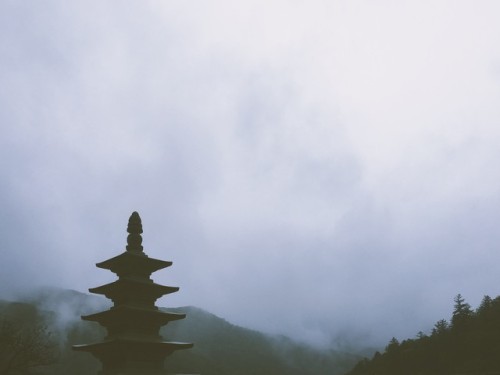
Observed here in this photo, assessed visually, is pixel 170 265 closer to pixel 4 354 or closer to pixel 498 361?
pixel 4 354

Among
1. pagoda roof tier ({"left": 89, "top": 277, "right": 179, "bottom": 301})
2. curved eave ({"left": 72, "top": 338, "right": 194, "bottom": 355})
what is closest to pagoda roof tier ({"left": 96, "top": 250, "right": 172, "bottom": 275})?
pagoda roof tier ({"left": 89, "top": 277, "right": 179, "bottom": 301})

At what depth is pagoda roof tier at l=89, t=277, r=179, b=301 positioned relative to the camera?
2119cm

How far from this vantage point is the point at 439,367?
2554 inches

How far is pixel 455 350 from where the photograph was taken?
6562 cm

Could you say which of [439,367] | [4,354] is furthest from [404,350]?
[4,354]

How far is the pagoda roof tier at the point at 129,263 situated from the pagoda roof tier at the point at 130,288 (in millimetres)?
655

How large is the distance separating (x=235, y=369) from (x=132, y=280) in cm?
18809

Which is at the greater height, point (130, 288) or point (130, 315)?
point (130, 288)

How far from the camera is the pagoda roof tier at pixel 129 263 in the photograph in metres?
21.5

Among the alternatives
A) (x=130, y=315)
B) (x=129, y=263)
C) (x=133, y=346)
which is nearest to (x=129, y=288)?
(x=129, y=263)

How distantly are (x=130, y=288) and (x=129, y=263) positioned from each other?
118 cm

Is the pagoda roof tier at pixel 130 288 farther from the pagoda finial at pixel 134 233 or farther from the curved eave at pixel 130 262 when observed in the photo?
the pagoda finial at pixel 134 233

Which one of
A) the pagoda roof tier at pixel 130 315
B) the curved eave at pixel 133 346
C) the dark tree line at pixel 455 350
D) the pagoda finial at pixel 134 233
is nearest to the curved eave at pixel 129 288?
the pagoda roof tier at pixel 130 315

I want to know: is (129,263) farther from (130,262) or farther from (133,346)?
(133,346)
